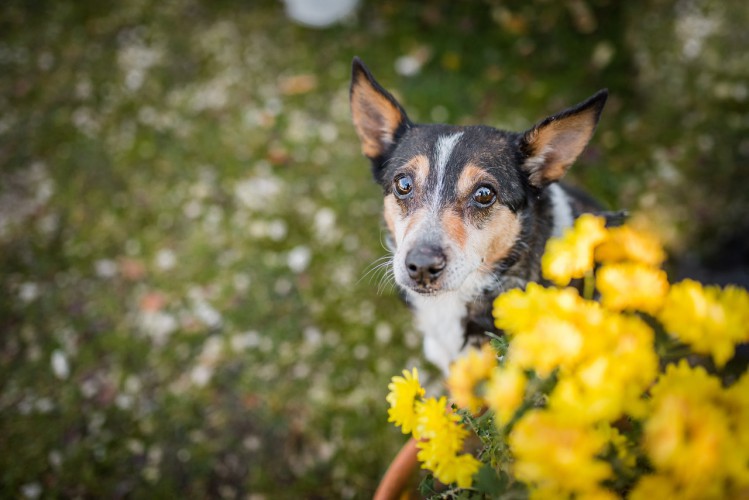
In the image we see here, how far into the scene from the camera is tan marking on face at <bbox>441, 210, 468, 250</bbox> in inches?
87.9

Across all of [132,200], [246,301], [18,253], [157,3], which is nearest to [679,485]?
[246,301]

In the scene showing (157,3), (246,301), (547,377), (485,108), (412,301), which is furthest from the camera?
(157,3)

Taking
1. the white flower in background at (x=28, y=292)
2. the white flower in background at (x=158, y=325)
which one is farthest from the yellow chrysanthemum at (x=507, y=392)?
the white flower in background at (x=28, y=292)

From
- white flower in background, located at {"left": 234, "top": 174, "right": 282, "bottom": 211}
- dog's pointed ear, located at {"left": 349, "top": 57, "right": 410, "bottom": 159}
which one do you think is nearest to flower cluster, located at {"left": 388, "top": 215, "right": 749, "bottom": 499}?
dog's pointed ear, located at {"left": 349, "top": 57, "right": 410, "bottom": 159}

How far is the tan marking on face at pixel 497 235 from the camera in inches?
91.8

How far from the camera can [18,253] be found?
4.44 meters

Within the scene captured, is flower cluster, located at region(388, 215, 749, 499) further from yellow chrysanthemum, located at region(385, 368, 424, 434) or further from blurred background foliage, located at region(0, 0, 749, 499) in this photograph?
blurred background foliage, located at region(0, 0, 749, 499)

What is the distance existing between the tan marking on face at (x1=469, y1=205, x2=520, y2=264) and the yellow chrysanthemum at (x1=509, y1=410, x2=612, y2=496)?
1.43 m

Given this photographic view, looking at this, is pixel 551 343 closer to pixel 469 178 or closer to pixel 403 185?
pixel 469 178

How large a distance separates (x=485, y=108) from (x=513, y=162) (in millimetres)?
2561

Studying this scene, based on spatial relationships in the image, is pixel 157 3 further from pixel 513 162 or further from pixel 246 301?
pixel 513 162

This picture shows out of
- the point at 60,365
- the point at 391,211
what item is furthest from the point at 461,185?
the point at 60,365

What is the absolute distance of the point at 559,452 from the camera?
873mm

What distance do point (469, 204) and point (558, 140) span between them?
56 cm
